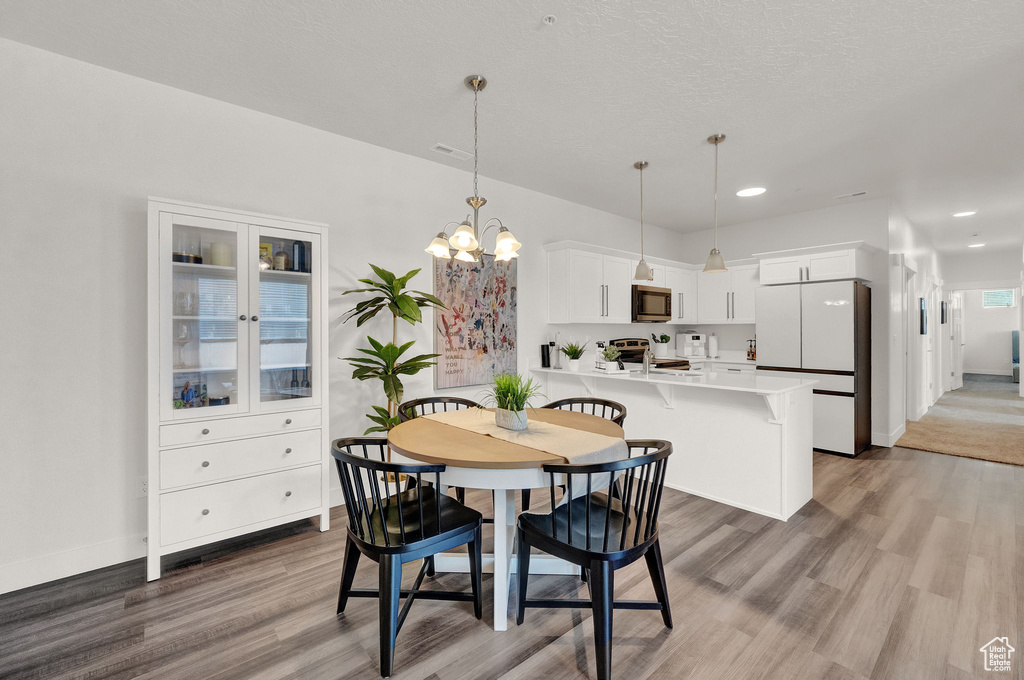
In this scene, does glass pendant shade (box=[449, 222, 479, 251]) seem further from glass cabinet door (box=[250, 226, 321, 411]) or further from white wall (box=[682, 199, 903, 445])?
white wall (box=[682, 199, 903, 445])

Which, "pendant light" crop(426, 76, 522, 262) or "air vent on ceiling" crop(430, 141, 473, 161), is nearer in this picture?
"pendant light" crop(426, 76, 522, 262)

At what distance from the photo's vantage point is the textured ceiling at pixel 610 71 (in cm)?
210

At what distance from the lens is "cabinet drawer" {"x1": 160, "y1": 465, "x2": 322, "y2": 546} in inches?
96.8

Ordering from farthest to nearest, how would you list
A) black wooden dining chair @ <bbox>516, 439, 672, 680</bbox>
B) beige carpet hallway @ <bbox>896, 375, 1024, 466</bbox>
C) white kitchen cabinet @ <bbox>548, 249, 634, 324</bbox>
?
1. beige carpet hallway @ <bbox>896, 375, 1024, 466</bbox>
2. white kitchen cabinet @ <bbox>548, 249, 634, 324</bbox>
3. black wooden dining chair @ <bbox>516, 439, 672, 680</bbox>

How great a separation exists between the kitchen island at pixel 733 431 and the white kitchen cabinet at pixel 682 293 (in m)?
2.26

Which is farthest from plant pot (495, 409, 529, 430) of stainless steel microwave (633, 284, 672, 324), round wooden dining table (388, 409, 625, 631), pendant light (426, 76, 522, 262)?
stainless steel microwave (633, 284, 672, 324)

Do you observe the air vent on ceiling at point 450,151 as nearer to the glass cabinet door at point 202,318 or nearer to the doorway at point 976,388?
the glass cabinet door at point 202,318

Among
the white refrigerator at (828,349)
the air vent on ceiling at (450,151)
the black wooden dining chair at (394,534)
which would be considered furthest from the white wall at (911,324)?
the black wooden dining chair at (394,534)

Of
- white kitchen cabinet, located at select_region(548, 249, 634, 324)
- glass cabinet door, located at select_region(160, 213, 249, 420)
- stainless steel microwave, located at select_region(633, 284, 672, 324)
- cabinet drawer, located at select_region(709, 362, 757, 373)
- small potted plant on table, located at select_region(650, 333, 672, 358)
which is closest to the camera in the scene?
glass cabinet door, located at select_region(160, 213, 249, 420)

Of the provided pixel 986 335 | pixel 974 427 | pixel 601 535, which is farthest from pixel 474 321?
pixel 986 335

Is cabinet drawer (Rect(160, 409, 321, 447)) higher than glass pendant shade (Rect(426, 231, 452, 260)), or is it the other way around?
glass pendant shade (Rect(426, 231, 452, 260))

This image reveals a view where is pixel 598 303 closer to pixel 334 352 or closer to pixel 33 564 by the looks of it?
pixel 334 352

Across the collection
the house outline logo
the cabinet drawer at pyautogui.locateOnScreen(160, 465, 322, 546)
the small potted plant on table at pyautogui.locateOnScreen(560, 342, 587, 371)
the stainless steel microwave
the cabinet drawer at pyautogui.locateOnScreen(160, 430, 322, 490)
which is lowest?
the house outline logo

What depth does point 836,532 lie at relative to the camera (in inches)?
117
